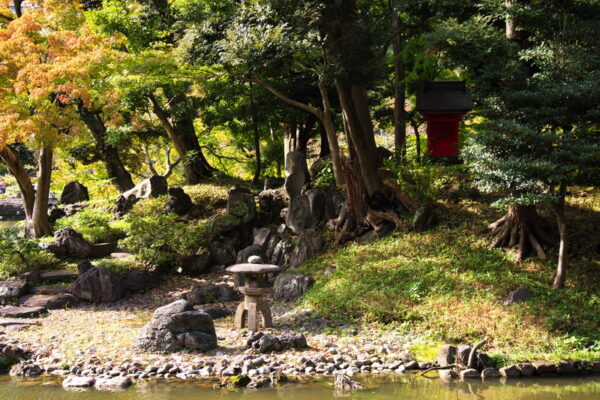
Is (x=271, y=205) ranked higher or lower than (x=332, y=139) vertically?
lower

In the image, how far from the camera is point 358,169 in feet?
47.7

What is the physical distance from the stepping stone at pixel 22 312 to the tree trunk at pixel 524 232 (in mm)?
9532

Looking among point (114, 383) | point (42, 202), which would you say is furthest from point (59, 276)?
point (114, 383)

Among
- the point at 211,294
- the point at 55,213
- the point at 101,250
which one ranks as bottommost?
the point at 211,294

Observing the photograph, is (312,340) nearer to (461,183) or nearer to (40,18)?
(461,183)

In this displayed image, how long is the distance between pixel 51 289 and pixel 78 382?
6.17m

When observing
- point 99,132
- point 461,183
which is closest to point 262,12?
point 461,183

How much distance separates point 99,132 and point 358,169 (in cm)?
1125

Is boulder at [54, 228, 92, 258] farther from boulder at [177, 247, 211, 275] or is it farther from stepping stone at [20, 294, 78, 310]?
boulder at [177, 247, 211, 275]

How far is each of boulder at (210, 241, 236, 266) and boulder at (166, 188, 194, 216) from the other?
97.8 inches

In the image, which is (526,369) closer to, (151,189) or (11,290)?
(11,290)

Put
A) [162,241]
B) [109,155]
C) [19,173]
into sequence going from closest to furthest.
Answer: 1. [162,241]
2. [19,173]
3. [109,155]

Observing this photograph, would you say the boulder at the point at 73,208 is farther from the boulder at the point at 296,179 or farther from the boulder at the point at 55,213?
the boulder at the point at 296,179

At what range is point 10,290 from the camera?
1334 centimetres
